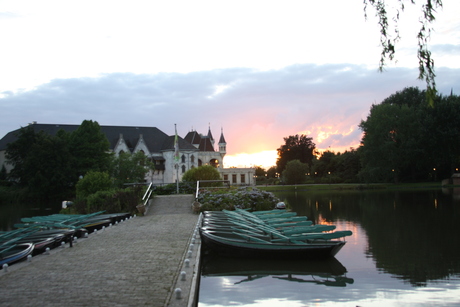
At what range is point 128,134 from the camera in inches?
3666

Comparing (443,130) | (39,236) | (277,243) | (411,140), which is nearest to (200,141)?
(411,140)

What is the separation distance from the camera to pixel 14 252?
12000mm

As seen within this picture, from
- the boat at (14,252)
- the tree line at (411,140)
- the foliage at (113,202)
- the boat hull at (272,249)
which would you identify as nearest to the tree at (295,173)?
the tree line at (411,140)

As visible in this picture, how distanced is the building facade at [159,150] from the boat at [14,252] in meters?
70.2

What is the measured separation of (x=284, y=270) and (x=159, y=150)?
7989 centimetres

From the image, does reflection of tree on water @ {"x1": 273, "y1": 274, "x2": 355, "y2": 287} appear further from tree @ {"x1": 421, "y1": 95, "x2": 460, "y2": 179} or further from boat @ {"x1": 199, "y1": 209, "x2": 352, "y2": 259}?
tree @ {"x1": 421, "y1": 95, "x2": 460, "y2": 179}

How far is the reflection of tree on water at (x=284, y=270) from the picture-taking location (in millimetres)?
11852

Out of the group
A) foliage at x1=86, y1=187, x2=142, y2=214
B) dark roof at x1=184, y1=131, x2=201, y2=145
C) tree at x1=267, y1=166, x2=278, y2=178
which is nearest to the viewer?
foliage at x1=86, y1=187, x2=142, y2=214

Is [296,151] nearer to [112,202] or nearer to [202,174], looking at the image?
[202,174]

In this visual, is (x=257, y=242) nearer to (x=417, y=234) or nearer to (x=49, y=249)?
(x=49, y=249)

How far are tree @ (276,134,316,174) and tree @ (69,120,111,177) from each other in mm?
67380

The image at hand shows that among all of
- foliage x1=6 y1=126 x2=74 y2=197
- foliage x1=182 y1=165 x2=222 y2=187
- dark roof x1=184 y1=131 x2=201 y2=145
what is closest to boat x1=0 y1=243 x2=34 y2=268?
foliage x1=182 y1=165 x2=222 y2=187

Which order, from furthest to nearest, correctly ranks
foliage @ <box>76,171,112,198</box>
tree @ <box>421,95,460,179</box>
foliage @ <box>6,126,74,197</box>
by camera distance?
tree @ <box>421,95,460,179</box> → foliage @ <box>6,126,74,197</box> → foliage @ <box>76,171,112,198</box>

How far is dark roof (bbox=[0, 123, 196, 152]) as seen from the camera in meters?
88.5
